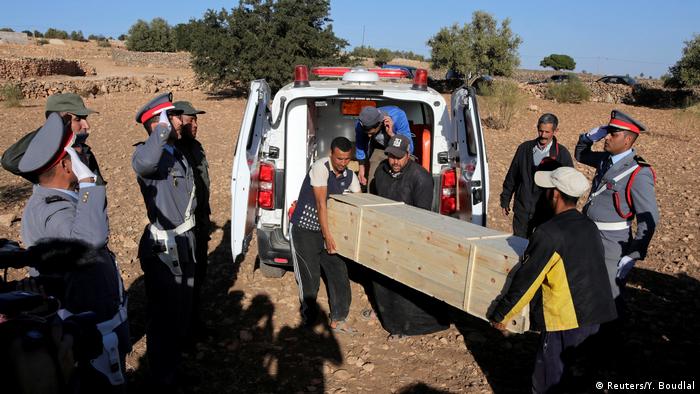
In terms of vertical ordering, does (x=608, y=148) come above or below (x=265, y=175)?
above

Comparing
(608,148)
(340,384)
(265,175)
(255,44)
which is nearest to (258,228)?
(265,175)

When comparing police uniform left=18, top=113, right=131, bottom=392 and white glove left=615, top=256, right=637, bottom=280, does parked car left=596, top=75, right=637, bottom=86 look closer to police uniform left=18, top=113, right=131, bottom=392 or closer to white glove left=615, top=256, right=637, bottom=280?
white glove left=615, top=256, right=637, bottom=280

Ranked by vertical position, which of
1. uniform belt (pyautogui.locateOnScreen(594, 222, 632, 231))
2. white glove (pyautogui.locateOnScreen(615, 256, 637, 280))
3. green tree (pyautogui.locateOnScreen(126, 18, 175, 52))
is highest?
green tree (pyautogui.locateOnScreen(126, 18, 175, 52))

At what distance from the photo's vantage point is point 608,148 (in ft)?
13.8

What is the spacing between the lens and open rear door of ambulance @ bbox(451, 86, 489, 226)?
488 cm

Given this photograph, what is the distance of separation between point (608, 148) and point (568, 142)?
10.9 meters

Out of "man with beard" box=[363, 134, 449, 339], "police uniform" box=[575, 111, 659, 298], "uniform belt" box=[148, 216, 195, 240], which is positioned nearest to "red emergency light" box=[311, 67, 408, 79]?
"man with beard" box=[363, 134, 449, 339]

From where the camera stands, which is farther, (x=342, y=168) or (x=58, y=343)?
(x=342, y=168)

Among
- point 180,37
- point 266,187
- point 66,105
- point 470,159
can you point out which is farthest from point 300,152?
point 180,37

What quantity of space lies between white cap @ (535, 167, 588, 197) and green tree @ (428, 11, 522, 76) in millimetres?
26179

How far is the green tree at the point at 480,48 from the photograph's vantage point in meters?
28.1

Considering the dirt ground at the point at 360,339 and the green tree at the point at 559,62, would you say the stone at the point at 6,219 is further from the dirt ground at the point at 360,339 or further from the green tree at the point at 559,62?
the green tree at the point at 559,62

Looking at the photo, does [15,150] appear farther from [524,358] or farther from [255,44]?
[255,44]

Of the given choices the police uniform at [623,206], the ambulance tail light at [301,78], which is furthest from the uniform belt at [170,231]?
the police uniform at [623,206]
